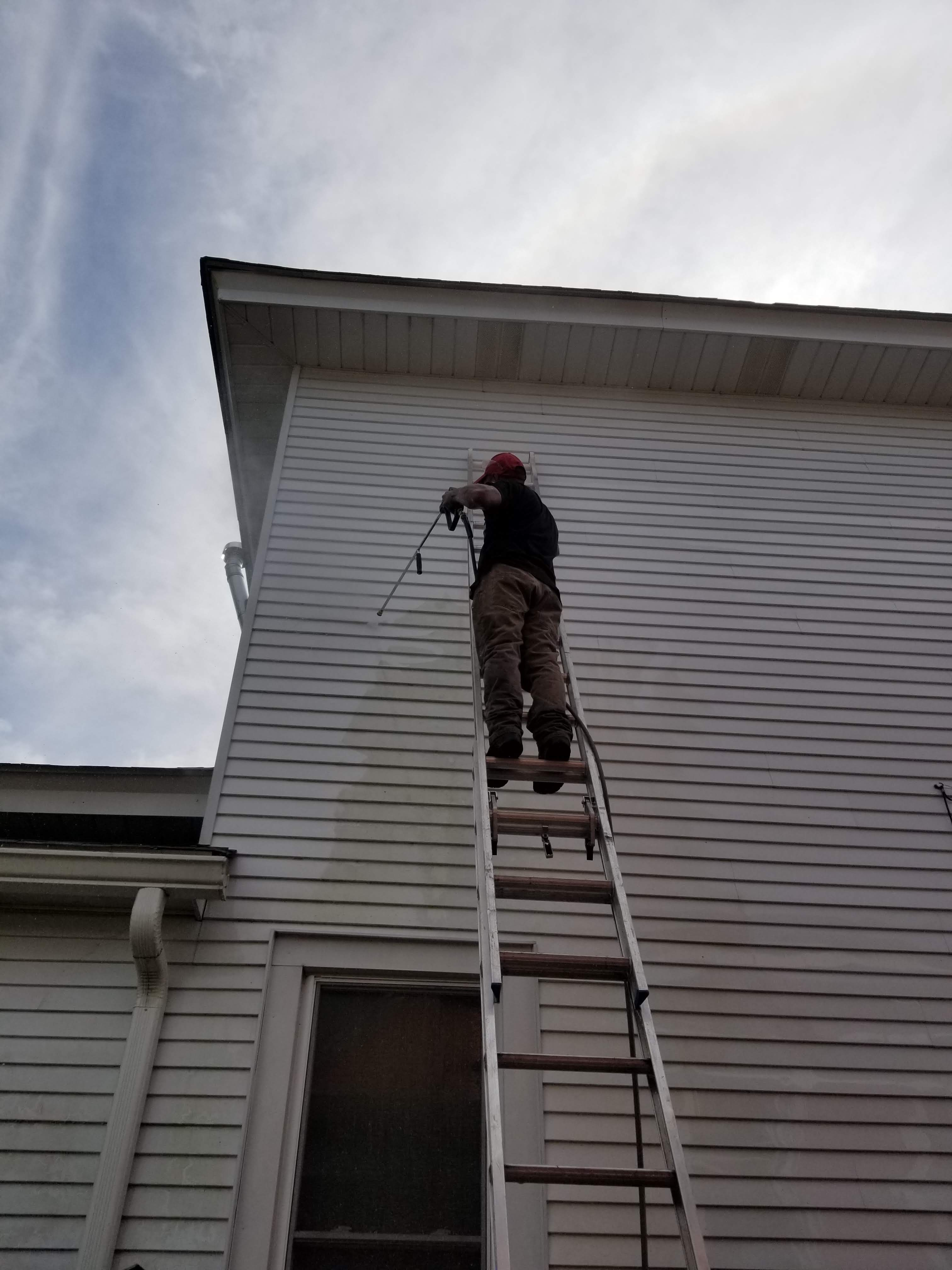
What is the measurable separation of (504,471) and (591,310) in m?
3.18

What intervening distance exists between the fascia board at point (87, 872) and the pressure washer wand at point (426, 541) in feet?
6.45

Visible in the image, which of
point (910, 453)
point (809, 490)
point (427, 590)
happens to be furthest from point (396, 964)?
point (910, 453)

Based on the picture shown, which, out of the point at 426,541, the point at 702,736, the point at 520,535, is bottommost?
the point at 702,736

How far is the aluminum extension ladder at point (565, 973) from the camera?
2016 mm

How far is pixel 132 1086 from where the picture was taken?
3.60 meters

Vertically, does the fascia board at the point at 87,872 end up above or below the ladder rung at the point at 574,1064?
above

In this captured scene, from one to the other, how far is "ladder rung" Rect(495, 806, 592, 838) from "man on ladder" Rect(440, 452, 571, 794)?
307 mm

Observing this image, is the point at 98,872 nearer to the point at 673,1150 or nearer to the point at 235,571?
the point at 673,1150

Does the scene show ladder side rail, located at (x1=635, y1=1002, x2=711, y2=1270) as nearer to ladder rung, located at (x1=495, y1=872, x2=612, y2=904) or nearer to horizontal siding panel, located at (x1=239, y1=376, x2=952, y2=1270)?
ladder rung, located at (x1=495, y1=872, x2=612, y2=904)

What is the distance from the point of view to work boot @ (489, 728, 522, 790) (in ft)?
11.1

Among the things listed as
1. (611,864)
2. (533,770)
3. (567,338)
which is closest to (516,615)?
(533,770)

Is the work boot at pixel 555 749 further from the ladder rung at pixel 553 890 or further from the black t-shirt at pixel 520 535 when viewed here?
the black t-shirt at pixel 520 535

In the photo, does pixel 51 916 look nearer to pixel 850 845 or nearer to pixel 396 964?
pixel 396 964

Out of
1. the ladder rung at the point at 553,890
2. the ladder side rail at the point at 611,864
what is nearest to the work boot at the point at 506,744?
the ladder side rail at the point at 611,864
